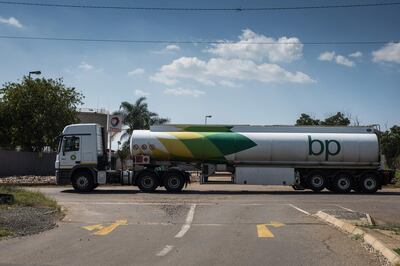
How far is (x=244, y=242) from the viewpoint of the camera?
11336 mm

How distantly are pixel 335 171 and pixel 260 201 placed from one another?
8.17 metres

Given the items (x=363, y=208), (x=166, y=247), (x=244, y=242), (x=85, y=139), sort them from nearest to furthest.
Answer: (x=166, y=247)
(x=244, y=242)
(x=363, y=208)
(x=85, y=139)

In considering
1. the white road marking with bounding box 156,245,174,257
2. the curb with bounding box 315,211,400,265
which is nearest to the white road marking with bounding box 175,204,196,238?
the white road marking with bounding box 156,245,174,257

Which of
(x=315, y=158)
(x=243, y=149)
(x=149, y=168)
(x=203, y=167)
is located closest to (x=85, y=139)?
(x=149, y=168)

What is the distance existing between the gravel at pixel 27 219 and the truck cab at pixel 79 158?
35.4 feet

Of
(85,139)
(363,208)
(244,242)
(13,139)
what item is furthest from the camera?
(13,139)

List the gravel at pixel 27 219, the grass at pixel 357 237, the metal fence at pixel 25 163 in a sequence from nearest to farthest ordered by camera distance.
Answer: the grass at pixel 357 237 → the gravel at pixel 27 219 → the metal fence at pixel 25 163

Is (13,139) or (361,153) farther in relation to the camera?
(13,139)

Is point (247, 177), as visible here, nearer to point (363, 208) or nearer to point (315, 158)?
point (315, 158)

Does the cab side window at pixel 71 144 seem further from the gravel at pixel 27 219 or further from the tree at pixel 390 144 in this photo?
the tree at pixel 390 144

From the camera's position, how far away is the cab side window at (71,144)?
28031 mm

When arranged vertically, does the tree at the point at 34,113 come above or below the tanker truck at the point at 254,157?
above

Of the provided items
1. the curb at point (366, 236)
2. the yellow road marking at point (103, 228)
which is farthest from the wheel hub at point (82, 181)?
the curb at point (366, 236)

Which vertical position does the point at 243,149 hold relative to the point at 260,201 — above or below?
above
